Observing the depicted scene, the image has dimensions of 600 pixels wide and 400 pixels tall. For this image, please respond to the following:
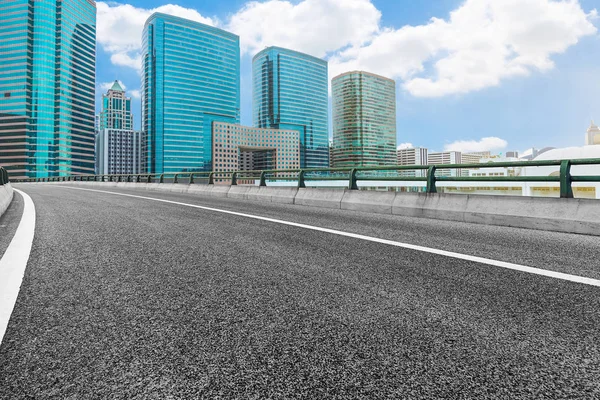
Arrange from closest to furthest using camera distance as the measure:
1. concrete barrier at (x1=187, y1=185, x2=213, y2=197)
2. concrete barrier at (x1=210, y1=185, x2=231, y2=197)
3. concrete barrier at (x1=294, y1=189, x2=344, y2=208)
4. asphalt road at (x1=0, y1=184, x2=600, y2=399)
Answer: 1. asphalt road at (x1=0, y1=184, x2=600, y2=399)
2. concrete barrier at (x1=294, y1=189, x2=344, y2=208)
3. concrete barrier at (x1=210, y1=185, x2=231, y2=197)
4. concrete barrier at (x1=187, y1=185, x2=213, y2=197)

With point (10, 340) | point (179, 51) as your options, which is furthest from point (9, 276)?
point (179, 51)

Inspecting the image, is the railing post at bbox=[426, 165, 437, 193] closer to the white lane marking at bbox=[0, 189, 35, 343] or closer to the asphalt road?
the asphalt road

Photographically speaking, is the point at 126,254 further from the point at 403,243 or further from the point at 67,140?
the point at 67,140

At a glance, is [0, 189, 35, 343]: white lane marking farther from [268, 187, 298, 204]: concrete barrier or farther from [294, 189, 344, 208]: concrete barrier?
[268, 187, 298, 204]: concrete barrier

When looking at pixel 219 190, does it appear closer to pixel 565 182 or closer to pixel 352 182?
pixel 352 182

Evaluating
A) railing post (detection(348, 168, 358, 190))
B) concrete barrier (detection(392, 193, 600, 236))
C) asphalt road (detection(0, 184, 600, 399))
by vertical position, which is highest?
railing post (detection(348, 168, 358, 190))

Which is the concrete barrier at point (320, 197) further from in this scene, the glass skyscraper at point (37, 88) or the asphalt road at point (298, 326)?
the glass skyscraper at point (37, 88)

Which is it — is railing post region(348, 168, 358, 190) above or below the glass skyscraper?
below

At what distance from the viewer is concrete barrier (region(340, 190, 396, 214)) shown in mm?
10516

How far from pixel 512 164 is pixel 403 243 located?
13.1 ft

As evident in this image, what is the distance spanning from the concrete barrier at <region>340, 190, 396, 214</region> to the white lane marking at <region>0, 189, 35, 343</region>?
8485 mm

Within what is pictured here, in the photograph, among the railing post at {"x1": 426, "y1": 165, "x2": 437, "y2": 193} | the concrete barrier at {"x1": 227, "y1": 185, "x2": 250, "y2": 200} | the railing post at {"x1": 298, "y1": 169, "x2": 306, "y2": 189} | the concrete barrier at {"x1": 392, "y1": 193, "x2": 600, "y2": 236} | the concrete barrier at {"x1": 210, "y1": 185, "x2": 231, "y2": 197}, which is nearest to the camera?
the concrete barrier at {"x1": 392, "y1": 193, "x2": 600, "y2": 236}

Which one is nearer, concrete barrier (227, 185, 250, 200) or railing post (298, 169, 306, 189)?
railing post (298, 169, 306, 189)

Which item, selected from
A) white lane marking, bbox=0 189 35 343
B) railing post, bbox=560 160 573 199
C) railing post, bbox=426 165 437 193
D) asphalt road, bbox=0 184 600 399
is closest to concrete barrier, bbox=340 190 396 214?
railing post, bbox=426 165 437 193
